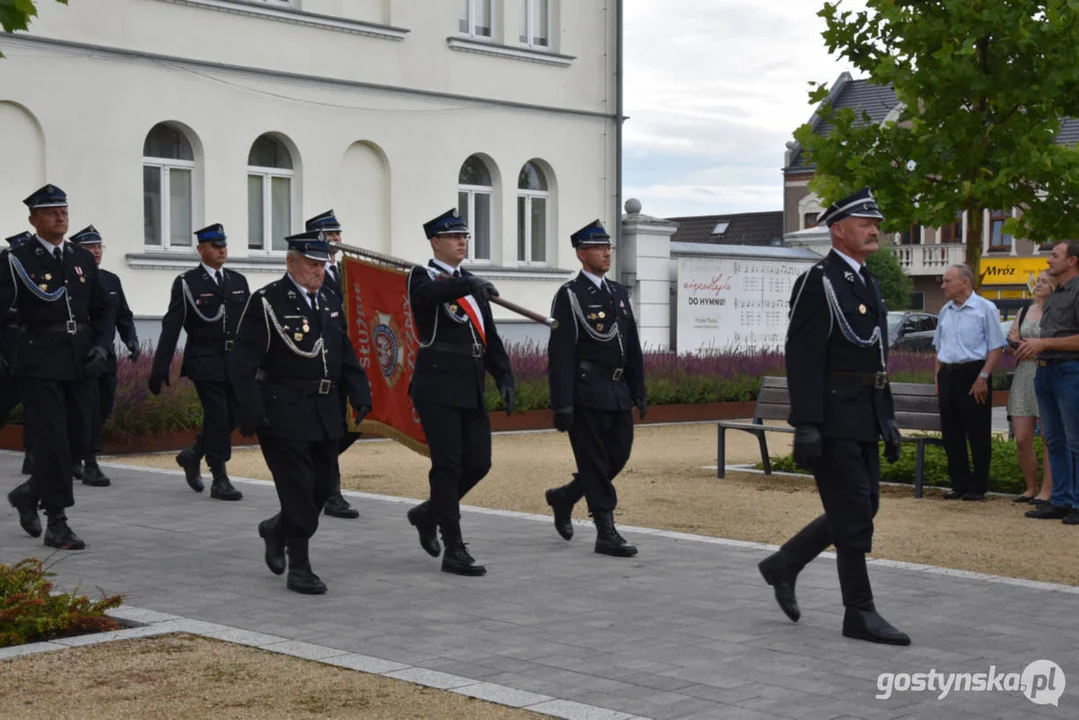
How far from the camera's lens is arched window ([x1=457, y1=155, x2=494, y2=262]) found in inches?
1065

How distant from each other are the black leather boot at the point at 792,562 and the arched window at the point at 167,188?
16634 mm

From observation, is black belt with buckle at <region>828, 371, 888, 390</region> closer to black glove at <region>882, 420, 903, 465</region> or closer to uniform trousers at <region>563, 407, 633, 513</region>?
black glove at <region>882, 420, 903, 465</region>

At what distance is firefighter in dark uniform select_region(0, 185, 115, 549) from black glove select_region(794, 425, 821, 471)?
4496 millimetres

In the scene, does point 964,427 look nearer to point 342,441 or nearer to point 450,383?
point 342,441

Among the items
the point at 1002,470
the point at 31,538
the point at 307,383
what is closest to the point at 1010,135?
the point at 1002,470

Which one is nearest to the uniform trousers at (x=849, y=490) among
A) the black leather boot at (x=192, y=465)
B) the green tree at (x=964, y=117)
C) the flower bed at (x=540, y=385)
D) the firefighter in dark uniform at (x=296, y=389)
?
the firefighter in dark uniform at (x=296, y=389)

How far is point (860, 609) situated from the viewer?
699cm

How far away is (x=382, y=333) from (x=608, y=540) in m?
3.65

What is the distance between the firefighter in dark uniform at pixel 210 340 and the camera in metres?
12.0

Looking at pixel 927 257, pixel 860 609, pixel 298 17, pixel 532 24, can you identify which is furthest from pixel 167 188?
pixel 927 257

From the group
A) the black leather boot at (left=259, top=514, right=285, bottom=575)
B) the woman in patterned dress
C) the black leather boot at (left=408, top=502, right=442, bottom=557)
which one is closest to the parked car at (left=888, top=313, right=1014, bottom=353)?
the woman in patterned dress

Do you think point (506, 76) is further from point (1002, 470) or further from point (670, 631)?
point (670, 631)

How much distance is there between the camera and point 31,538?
32.2 feet

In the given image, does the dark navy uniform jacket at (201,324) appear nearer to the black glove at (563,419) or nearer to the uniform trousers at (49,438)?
the uniform trousers at (49,438)
